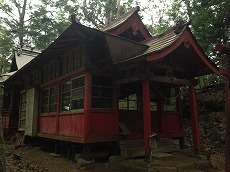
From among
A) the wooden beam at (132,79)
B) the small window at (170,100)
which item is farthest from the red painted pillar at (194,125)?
the wooden beam at (132,79)

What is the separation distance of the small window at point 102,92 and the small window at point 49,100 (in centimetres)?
361

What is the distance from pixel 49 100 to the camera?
13180 millimetres

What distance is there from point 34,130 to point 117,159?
6.89 metres

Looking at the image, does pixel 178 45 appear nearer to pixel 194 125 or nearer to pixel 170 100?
pixel 194 125

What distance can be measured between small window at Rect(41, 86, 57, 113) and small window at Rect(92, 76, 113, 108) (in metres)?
3.61

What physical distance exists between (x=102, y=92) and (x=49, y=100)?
459 cm

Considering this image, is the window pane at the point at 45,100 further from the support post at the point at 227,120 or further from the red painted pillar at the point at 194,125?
the support post at the point at 227,120

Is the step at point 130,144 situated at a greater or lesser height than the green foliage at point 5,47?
lesser

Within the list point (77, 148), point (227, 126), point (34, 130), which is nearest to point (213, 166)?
point (227, 126)

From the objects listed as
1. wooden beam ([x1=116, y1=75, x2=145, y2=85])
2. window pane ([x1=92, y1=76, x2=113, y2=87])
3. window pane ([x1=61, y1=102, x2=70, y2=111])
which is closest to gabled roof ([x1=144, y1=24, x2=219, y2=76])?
wooden beam ([x1=116, y1=75, x2=145, y2=85])

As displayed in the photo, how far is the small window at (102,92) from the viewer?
9.60 meters

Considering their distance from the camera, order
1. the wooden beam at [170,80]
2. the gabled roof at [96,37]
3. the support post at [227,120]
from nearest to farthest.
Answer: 1. the support post at [227,120]
2. the gabled roof at [96,37]
3. the wooden beam at [170,80]

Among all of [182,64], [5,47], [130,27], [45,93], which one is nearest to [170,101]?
[182,64]

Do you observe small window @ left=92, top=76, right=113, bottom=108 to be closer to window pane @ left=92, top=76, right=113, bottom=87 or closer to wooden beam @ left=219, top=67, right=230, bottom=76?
window pane @ left=92, top=76, right=113, bottom=87
